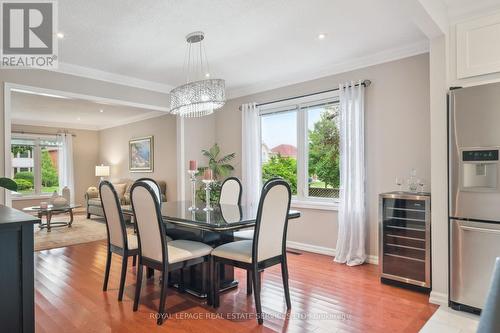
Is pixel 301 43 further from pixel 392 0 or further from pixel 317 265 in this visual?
pixel 317 265

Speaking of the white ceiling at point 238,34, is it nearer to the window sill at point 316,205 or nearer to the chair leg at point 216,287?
the window sill at point 316,205

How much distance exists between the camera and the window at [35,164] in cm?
823

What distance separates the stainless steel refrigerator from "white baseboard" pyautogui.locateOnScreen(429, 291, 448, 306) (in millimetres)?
82

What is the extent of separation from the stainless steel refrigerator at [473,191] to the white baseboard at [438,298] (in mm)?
82

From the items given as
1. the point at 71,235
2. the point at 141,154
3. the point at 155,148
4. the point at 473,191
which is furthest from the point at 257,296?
the point at 141,154

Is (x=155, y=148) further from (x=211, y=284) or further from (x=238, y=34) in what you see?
(x=211, y=284)

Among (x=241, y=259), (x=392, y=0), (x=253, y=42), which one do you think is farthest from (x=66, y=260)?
(x=392, y=0)

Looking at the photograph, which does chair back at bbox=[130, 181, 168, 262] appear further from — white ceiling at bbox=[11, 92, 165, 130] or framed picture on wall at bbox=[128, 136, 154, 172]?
framed picture on wall at bbox=[128, 136, 154, 172]

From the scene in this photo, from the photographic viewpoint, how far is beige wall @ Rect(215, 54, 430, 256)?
11.4ft

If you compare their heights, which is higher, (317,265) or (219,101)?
(219,101)

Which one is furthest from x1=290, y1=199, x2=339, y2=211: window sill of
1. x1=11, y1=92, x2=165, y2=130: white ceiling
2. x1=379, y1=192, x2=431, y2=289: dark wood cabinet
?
x1=11, y1=92, x2=165, y2=130: white ceiling

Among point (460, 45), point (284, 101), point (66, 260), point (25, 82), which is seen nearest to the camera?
point (460, 45)

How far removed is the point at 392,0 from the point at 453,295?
97.7 inches

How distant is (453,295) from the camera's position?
99.3 inches
